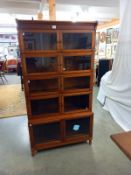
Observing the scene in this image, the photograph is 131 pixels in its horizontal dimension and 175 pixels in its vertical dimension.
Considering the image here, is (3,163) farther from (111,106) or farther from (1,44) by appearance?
(1,44)

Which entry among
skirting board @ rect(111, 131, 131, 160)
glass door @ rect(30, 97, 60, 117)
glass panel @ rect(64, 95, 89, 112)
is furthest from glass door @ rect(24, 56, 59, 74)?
skirting board @ rect(111, 131, 131, 160)

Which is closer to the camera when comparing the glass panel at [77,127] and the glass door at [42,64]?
the glass door at [42,64]

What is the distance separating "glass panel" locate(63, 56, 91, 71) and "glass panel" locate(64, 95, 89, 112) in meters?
0.43

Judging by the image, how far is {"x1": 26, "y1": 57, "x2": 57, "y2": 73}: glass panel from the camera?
1.98m

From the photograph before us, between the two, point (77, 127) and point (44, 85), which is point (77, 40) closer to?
point (44, 85)

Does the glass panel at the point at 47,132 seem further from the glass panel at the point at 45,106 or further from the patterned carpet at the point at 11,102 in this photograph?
the patterned carpet at the point at 11,102

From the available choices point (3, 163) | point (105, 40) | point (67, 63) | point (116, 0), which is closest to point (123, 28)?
point (67, 63)

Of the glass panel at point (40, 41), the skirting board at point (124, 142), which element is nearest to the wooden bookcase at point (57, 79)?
the glass panel at point (40, 41)

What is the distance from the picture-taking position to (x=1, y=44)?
9.45 m

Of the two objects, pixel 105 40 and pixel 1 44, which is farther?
pixel 1 44

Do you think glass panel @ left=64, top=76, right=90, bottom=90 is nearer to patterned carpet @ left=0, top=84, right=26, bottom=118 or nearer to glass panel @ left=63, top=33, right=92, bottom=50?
glass panel @ left=63, top=33, right=92, bottom=50

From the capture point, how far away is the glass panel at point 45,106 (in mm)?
2135

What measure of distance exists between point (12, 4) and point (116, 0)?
A: 8.50 ft

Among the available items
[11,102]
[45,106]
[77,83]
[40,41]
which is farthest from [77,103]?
[11,102]
